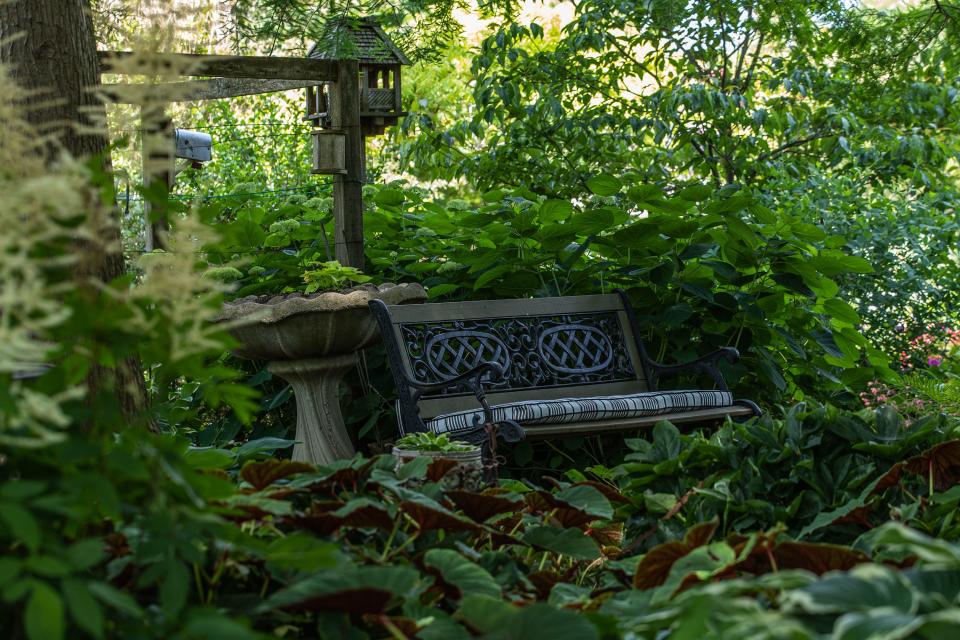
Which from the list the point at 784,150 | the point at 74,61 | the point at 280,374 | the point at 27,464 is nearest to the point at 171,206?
→ the point at 27,464

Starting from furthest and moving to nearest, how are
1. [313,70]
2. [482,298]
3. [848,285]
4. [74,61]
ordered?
[848,285] → [482,298] → [313,70] → [74,61]

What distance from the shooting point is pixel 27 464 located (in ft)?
3.36

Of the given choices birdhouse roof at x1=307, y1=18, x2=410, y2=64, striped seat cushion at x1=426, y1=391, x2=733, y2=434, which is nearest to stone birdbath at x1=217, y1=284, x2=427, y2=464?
striped seat cushion at x1=426, y1=391, x2=733, y2=434

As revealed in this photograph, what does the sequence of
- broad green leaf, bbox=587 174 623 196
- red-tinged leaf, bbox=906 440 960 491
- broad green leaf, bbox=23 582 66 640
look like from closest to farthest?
1. broad green leaf, bbox=23 582 66 640
2. red-tinged leaf, bbox=906 440 960 491
3. broad green leaf, bbox=587 174 623 196

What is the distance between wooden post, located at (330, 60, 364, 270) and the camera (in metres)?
5.09

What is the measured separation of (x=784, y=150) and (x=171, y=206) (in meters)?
7.31

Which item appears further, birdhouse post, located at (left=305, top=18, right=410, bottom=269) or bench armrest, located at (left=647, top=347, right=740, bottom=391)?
birdhouse post, located at (left=305, top=18, right=410, bottom=269)

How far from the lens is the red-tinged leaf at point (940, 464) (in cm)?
183

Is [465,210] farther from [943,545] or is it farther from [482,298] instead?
[943,545]

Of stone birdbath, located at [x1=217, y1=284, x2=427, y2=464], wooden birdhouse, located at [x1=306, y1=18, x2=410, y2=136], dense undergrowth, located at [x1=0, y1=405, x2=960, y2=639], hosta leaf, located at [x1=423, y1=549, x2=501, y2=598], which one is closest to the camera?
dense undergrowth, located at [x1=0, y1=405, x2=960, y2=639]

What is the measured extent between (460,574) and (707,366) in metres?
3.58

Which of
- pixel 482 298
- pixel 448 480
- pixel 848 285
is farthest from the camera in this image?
pixel 848 285

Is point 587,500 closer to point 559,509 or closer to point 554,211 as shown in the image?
point 559,509

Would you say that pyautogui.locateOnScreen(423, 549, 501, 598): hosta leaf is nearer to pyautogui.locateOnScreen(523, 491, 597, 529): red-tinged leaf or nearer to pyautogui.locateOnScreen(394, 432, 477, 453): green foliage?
pyautogui.locateOnScreen(523, 491, 597, 529): red-tinged leaf
